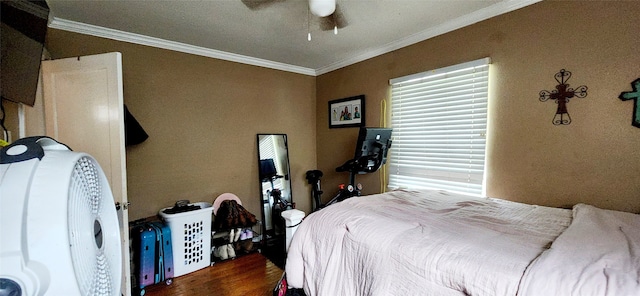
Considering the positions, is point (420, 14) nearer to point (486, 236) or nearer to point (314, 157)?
point (486, 236)

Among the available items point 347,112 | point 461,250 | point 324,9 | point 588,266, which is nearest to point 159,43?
point 324,9

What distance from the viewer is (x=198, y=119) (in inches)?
115

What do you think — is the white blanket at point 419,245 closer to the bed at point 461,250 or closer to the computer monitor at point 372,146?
the bed at point 461,250

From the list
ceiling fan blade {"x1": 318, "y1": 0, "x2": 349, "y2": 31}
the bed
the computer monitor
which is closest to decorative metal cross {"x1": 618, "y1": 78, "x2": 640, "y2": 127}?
the bed

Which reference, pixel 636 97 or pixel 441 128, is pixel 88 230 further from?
pixel 636 97

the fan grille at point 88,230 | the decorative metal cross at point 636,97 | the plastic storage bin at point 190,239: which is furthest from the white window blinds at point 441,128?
the fan grille at point 88,230

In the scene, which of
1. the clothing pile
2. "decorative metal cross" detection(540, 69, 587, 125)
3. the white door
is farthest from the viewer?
the clothing pile

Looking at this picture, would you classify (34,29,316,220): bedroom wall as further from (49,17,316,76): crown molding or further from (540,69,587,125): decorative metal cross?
(540,69,587,125): decorative metal cross

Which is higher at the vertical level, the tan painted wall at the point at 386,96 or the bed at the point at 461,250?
the tan painted wall at the point at 386,96

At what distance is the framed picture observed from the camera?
3.17m

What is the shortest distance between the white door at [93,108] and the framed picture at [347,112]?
2.31 metres

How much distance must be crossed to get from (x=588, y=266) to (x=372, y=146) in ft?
5.45

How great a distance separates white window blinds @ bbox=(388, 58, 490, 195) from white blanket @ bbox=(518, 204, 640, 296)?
1.15 meters

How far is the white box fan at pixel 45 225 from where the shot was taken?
0.45 meters
